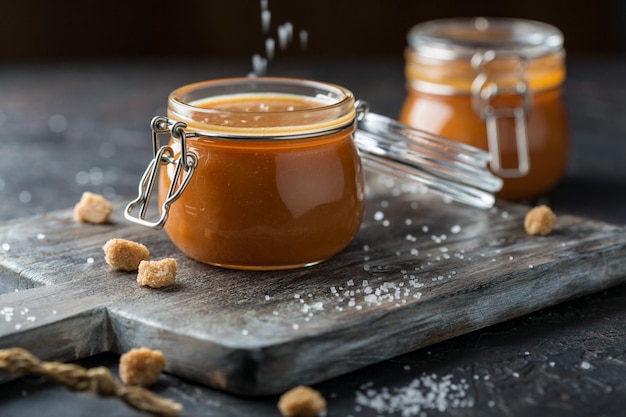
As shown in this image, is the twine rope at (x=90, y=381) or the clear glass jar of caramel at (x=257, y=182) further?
the clear glass jar of caramel at (x=257, y=182)

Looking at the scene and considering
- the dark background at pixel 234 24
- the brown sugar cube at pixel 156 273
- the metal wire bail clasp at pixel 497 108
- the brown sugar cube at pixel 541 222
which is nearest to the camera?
the brown sugar cube at pixel 156 273

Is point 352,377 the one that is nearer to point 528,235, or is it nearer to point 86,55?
point 528,235

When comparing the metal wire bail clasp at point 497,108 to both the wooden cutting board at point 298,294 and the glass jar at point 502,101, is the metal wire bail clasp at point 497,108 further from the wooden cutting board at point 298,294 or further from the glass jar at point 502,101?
the wooden cutting board at point 298,294

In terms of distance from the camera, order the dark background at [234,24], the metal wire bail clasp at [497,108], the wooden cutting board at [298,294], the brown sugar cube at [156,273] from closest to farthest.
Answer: the wooden cutting board at [298,294] → the brown sugar cube at [156,273] → the metal wire bail clasp at [497,108] → the dark background at [234,24]

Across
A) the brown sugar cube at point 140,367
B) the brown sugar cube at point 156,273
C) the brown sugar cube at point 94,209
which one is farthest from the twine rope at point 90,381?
the brown sugar cube at point 94,209

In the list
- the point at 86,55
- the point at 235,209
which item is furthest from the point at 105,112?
the point at 235,209

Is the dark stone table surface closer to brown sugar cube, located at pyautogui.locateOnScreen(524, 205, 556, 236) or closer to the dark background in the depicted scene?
brown sugar cube, located at pyautogui.locateOnScreen(524, 205, 556, 236)

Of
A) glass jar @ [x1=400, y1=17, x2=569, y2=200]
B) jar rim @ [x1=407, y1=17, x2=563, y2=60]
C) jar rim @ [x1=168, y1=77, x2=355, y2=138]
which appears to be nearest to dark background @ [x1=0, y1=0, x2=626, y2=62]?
jar rim @ [x1=407, y1=17, x2=563, y2=60]
